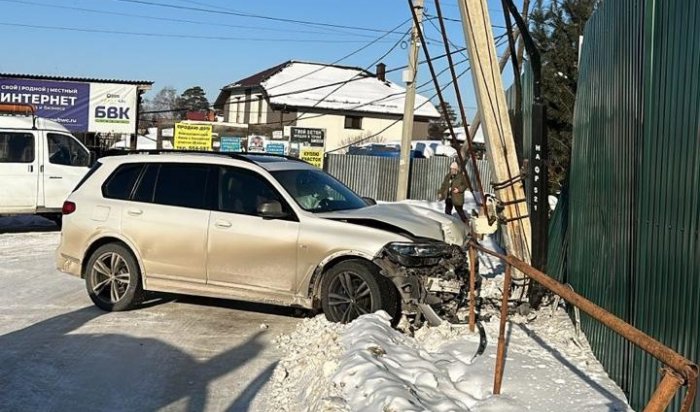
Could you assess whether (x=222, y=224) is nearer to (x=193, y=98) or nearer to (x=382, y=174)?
(x=382, y=174)

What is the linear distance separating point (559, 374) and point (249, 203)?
12.5 feet

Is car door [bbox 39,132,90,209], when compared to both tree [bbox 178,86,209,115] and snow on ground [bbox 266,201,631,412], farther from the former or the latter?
tree [bbox 178,86,209,115]

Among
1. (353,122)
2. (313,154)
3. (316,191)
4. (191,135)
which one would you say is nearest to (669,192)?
(316,191)

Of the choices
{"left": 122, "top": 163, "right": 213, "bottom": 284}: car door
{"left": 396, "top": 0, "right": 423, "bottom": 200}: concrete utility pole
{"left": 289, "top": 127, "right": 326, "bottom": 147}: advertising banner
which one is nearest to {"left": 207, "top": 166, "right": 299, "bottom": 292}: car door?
{"left": 122, "top": 163, "right": 213, "bottom": 284}: car door

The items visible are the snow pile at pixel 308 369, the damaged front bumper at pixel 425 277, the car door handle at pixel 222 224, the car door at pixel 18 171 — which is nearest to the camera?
the snow pile at pixel 308 369

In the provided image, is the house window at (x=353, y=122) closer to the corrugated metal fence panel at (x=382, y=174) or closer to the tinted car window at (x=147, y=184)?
the corrugated metal fence panel at (x=382, y=174)

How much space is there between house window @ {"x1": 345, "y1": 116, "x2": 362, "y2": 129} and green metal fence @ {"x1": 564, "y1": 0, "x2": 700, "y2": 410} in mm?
38659

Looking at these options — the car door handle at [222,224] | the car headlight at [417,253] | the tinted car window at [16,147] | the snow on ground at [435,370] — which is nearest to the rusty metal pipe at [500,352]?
the snow on ground at [435,370]

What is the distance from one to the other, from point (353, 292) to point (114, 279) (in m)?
3.00

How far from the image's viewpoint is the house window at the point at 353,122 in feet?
149

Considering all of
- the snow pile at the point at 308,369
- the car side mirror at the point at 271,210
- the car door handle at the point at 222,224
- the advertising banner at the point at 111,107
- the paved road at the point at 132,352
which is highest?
the advertising banner at the point at 111,107

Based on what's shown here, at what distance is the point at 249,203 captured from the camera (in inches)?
308

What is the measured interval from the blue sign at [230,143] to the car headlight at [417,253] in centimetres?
1874

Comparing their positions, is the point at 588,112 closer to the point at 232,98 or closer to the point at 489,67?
the point at 489,67
